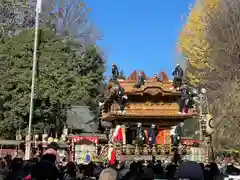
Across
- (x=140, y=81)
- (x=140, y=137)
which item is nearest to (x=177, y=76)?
(x=140, y=81)

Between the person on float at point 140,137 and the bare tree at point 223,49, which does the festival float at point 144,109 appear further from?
the bare tree at point 223,49

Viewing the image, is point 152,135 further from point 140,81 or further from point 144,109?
point 140,81

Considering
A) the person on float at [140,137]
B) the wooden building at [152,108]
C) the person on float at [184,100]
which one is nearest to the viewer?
the person on float at [140,137]

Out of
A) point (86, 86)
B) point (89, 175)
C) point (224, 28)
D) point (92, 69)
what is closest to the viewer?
point (89, 175)

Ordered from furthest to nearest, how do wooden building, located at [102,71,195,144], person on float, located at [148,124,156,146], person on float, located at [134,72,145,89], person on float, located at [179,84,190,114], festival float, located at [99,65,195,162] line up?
1. person on float, located at [134,72,145,89]
2. wooden building, located at [102,71,195,144]
3. festival float, located at [99,65,195,162]
4. person on float, located at [179,84,190,114]
5. person on float, located at [148,124,156,146]

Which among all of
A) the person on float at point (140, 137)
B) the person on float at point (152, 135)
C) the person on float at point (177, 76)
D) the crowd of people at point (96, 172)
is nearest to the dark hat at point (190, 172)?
the crowd of people at point (96, 172)

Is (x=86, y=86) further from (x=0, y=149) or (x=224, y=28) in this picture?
(x=224, y=28)

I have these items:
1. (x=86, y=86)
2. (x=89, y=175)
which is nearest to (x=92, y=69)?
(x=86, y=86)

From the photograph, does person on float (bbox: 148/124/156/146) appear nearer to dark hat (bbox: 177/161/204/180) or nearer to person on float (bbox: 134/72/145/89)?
person on float (bbox: 134/72/145/89)

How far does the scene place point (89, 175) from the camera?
11211 millimetres

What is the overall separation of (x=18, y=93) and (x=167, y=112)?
48.8ft

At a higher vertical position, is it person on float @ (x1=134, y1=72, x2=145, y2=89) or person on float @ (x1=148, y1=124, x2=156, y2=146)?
person on float @ (x1=134, y1=72, x2=145, y2=89)

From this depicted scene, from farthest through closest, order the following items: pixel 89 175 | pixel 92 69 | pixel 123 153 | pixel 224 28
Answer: pixel 92 69
pixel 224 28
pixel 123 153
pixel 89 175

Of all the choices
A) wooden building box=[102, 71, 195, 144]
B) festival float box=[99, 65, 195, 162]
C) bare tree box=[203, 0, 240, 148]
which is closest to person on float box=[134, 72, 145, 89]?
festival float box=[99, 65, 195, 162]
